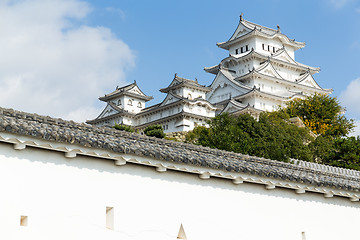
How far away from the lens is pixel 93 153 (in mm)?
8977

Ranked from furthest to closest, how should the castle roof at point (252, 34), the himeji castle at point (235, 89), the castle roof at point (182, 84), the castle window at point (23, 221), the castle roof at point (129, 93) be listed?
1. the castle roof at point (252, 34)
2. the castle roof at point (129, 93)
3. the castle roof at point (182, 84)
4. the himeji castle at point (235, 89)
5. the castle window at point (23, 221)

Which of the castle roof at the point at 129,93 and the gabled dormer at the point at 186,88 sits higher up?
the castle roof at the point at 129,93

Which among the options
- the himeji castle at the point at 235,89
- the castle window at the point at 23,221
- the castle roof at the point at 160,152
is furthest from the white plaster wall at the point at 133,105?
the castle window at the point at 23,221

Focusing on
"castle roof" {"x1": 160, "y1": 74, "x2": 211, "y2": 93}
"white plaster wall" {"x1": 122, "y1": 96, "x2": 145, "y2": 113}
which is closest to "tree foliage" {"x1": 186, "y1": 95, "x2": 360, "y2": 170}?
"castle roof" {"x1": 160, "y1": 74, "x2": 211, "y2": 93}

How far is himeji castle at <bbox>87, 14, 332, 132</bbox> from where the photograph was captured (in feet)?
184

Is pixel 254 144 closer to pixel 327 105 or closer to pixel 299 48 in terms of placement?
pixel 327 105

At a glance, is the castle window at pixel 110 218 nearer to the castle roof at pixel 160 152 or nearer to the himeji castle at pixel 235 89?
the castle roof at pixel 160 152

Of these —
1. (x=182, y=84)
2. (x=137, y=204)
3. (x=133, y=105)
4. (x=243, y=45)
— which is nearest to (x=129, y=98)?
(x=133, y=105)

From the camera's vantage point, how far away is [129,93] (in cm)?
6106

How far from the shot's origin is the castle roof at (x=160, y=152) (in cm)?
824

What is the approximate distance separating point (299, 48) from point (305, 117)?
24195mm

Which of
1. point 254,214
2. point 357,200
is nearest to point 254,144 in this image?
point 357,200

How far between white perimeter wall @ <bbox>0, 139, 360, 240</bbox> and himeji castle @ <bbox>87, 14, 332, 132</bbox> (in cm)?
4158

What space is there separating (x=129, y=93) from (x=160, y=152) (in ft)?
169
